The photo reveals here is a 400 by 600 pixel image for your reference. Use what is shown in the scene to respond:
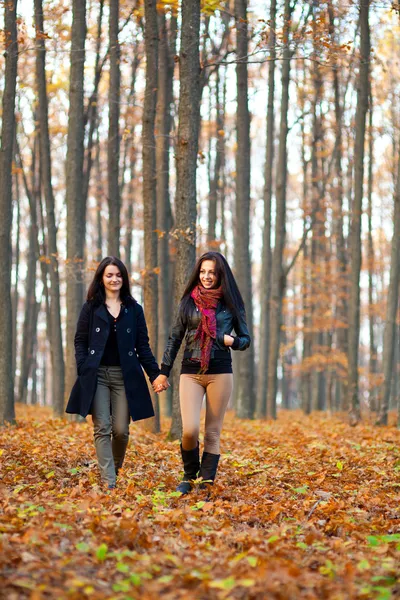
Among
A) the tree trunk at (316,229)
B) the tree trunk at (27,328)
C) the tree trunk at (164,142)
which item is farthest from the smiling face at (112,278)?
the tree trunk at (27,328)

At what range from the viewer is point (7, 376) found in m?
12.6

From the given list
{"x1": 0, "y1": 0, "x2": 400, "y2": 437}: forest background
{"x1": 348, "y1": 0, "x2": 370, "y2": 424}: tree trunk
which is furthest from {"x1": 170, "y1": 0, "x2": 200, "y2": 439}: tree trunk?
{"x1": 348, "y1": 0, "x2": 370, "y2": 424}: tree trunk

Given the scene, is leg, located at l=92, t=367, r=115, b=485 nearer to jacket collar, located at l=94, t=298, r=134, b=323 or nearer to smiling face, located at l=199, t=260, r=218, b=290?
jacket collar, located at l=94, t=298, r=134, b=323

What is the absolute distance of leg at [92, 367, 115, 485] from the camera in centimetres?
711

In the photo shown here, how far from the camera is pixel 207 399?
Result: 23.5 feet

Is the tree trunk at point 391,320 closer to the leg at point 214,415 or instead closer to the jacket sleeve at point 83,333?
the leg at point 214,415

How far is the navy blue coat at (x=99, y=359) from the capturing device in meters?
7.14

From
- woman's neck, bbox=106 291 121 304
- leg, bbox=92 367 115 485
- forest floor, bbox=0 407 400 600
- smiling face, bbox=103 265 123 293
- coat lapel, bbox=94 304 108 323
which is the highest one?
smiling face, bbox=103 265 123 293

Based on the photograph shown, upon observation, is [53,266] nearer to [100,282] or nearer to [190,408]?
[100,282]

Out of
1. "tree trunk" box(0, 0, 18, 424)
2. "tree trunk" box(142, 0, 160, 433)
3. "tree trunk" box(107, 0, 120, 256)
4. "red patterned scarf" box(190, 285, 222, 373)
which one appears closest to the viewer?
"red patterned scarf" box(190, 285, 222, 373)

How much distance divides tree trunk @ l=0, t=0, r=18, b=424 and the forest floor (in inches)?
101

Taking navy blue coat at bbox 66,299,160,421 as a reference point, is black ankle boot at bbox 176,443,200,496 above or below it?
→ below

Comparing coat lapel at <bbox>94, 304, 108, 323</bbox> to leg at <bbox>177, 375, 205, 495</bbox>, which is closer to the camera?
leg at <bbox>177, 375, 205, 495</bbox>

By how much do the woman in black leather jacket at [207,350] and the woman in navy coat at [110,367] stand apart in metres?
0.32
